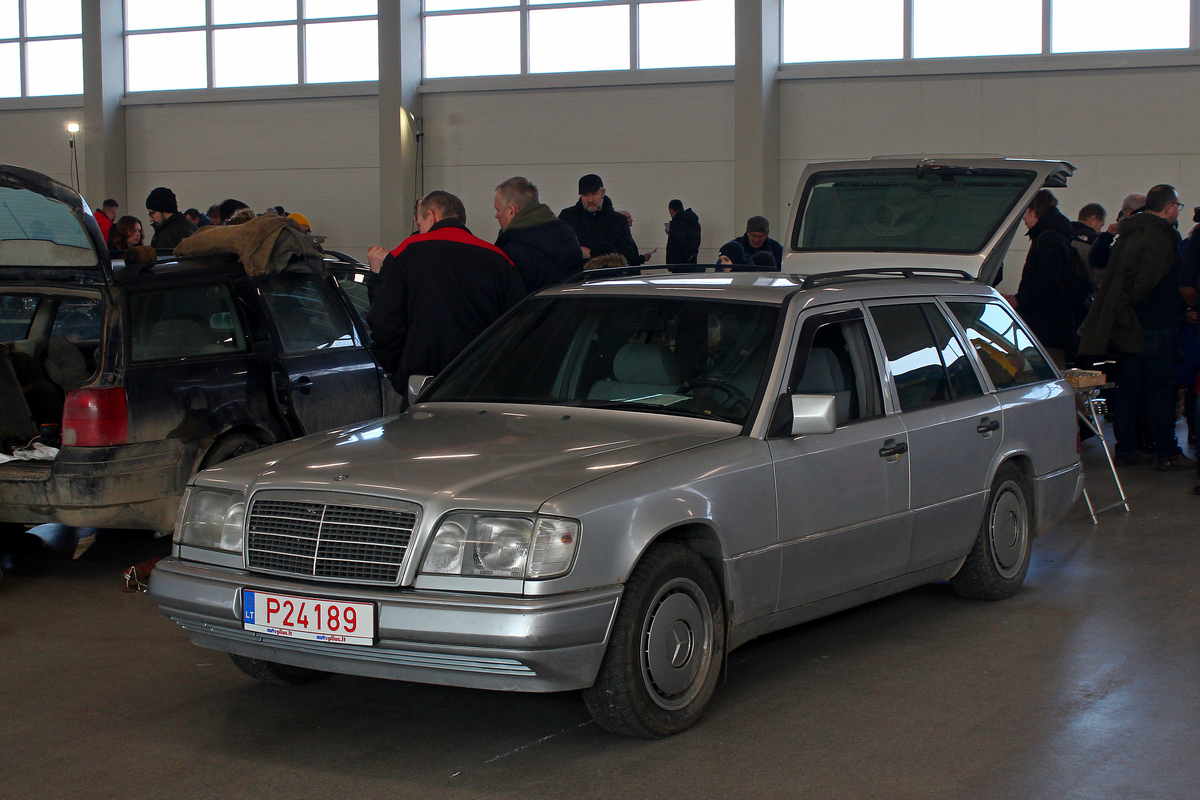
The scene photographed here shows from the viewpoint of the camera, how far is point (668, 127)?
19062 mm

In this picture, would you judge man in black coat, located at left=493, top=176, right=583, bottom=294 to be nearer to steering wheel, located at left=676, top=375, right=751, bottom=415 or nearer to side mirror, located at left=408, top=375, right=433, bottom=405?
side mirror, located at left=408, top=375, right=433, bottom=405

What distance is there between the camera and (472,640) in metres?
3.50

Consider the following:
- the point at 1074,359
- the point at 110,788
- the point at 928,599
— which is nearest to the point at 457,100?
the point at 1074,359

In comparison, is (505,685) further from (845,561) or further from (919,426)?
(919,426)

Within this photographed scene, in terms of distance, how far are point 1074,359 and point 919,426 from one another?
19.2 ft

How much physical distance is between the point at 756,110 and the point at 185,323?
1319 cm

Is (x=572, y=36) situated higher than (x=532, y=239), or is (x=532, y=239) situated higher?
(x=572, y=36)

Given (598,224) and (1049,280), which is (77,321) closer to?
(598,224)

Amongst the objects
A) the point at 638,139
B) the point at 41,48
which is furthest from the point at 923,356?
the point at 41,48

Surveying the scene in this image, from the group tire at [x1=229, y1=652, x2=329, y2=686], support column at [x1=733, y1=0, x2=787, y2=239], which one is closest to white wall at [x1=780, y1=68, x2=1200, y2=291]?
support column at [x1=733, y1=0, x2=787, y2=239]

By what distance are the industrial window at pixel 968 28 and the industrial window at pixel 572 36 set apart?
1263mm

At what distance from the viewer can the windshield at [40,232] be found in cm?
595

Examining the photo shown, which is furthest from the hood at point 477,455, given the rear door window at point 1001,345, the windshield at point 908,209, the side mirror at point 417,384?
the windshield at point 908,209

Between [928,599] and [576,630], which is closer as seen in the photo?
[576,630]
